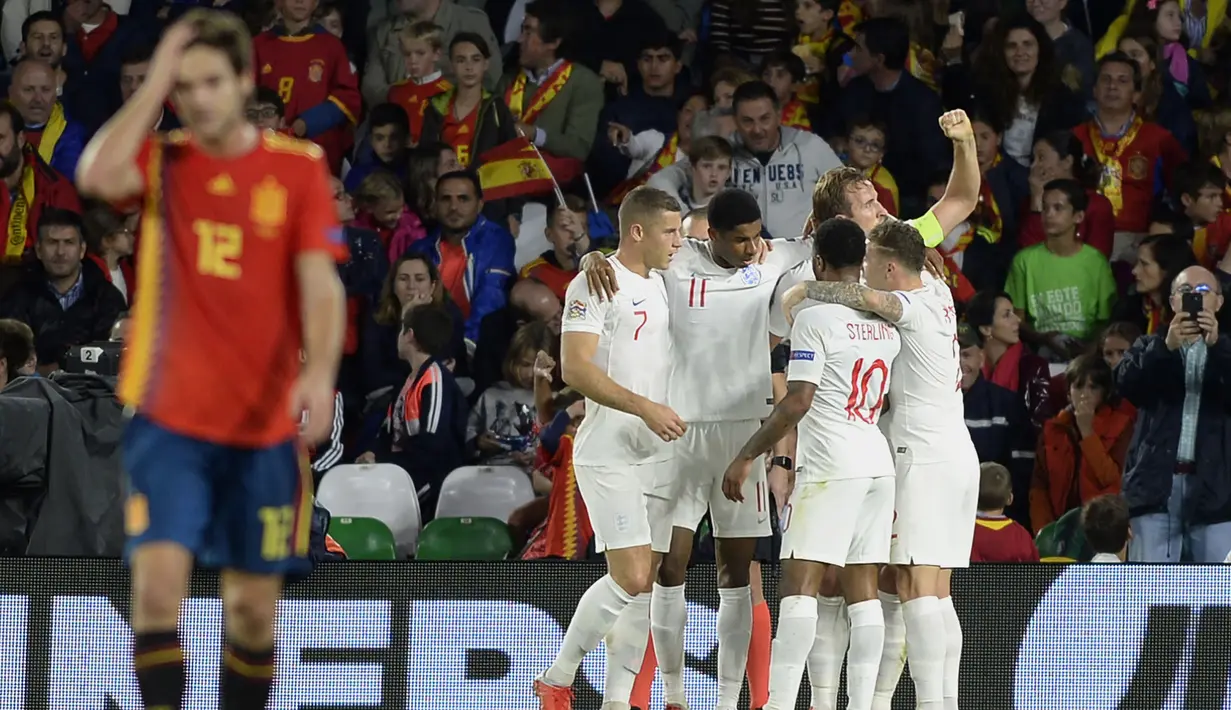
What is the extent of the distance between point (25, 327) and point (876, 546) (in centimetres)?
515

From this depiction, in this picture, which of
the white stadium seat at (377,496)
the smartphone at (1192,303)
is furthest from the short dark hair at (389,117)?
the smartphone at (1192,303)

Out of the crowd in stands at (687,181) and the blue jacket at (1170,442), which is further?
the crowd in stands at (687,181)

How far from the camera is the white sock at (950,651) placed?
8.12 meters

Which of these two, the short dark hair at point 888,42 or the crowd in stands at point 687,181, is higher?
the short dark hair at point 888,42

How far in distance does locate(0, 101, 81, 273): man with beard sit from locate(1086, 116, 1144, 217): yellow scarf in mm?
6795

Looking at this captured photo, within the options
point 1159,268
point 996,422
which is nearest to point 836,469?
point 996,422

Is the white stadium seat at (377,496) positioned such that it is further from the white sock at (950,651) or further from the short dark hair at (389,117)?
the white sock at (950,651)

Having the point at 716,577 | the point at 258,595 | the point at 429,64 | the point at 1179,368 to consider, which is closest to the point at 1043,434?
the point at 1179,368

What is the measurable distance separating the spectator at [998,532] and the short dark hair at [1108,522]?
404 millimetres

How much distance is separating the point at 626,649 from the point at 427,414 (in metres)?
3.29

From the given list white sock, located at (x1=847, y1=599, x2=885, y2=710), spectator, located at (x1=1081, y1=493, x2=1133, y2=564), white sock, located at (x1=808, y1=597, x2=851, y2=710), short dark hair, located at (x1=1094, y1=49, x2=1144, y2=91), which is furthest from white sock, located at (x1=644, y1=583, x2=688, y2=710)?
short dark hair, located at (x1=1094, y1=49, x2=1144, y2=91)

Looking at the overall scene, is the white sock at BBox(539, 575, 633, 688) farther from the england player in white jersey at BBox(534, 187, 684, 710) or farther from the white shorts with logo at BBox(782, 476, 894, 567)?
the white shorts with logo at BBox(782, 476, 894, 567)

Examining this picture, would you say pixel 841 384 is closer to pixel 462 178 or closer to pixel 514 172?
pixel 462 178

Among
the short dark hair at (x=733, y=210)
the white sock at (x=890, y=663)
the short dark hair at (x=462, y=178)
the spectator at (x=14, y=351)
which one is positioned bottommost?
the white sock at (x=890, y=663)
